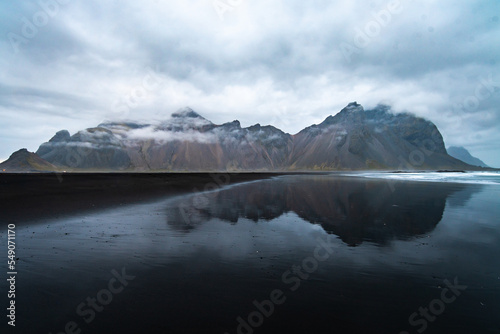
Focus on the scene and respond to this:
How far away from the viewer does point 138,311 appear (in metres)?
7.89

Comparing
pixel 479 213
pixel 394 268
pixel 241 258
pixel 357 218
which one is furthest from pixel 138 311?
pixel 479 213

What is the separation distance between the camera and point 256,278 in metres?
10.4

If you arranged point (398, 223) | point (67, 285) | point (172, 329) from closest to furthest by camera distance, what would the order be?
point (172, 329) → point (67, 285) → point (398, 223)

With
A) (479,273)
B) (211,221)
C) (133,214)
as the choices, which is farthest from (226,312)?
(133,214)

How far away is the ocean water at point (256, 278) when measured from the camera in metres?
7.50

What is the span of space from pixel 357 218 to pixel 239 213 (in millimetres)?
11002

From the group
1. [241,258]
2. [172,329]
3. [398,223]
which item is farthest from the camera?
[398,223]

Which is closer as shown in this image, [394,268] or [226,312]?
[226,312]

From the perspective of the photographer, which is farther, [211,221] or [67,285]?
[211,221]

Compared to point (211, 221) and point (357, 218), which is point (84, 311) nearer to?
point (211, 221)

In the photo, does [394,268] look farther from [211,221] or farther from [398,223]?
[211,221]

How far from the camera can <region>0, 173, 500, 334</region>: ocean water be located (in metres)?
7.50

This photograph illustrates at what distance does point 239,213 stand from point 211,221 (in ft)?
15.1

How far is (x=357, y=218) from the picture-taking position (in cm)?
2312
